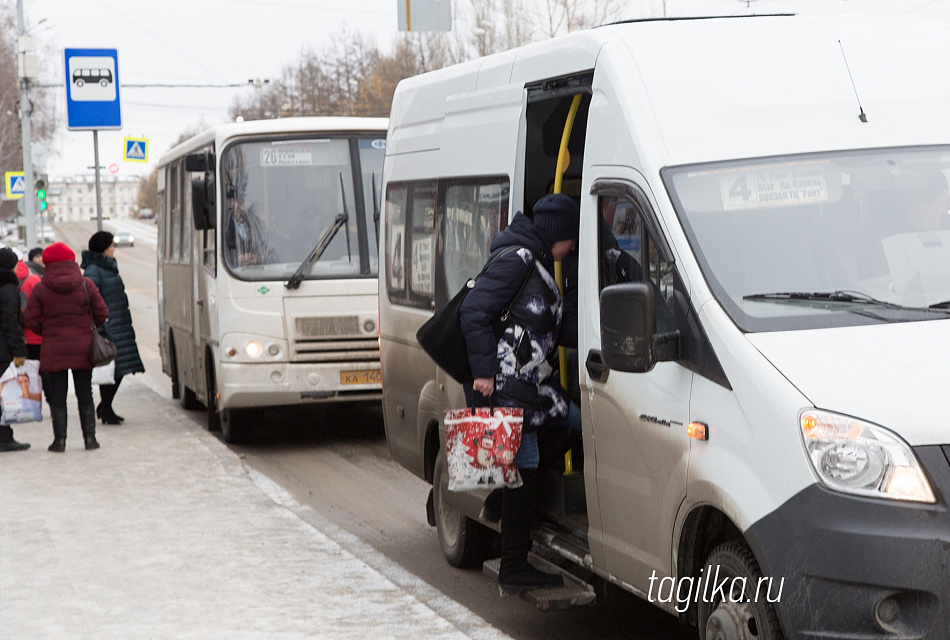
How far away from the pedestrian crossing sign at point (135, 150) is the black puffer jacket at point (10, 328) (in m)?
15.3

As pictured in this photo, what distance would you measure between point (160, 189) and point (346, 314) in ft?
19.5

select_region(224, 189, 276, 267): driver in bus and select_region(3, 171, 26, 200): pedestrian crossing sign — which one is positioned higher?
select_region(3, 171, 26, 200): pedestrian crossing sign

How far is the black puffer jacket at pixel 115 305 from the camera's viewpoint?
1373cm

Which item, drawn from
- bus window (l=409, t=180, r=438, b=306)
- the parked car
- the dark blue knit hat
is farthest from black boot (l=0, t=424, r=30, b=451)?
the parked car

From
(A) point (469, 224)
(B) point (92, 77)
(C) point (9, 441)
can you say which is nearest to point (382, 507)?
(A) point (469, 224)

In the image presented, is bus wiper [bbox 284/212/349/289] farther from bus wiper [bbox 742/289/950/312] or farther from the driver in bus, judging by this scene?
bus wiper [bbox 742/289/950/312]

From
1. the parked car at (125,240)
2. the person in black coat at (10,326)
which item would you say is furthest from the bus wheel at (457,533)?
the parked car at (125,240)

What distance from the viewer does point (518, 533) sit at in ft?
19.5

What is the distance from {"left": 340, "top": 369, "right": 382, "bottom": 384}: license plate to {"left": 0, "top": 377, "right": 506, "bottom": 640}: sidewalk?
141 centimetres

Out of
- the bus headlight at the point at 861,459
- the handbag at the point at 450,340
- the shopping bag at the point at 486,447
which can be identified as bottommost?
the shopping bag at the point at 486,447

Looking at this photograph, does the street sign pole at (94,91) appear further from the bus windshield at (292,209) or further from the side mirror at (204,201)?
the bus windshield at (292,209)

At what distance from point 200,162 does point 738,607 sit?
8985 mm

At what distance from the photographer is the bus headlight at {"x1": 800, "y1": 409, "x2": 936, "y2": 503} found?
3.73 m

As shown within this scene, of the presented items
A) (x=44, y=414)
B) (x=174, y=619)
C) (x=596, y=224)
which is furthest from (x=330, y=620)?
(x=44, y=414)
